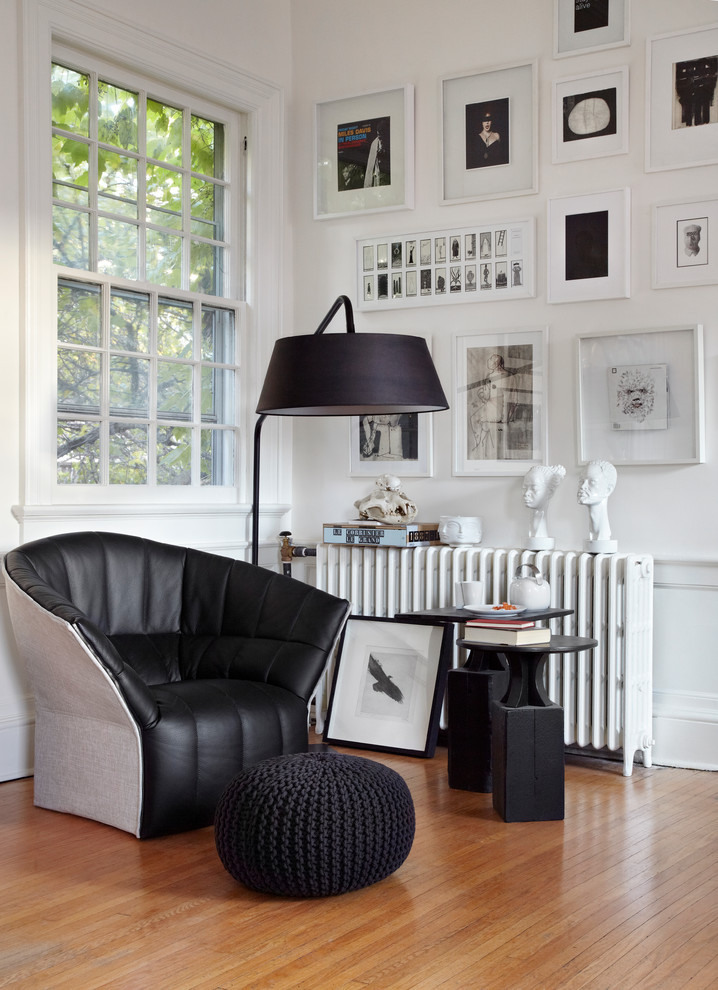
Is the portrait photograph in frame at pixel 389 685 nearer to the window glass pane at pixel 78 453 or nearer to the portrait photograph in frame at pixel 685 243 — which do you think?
the window glass pane at pixel 78 453

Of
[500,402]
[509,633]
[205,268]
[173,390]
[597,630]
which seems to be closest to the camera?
[509,633]

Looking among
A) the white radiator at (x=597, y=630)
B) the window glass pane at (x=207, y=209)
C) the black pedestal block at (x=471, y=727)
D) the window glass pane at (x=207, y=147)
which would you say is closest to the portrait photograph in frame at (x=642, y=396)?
the white radiator at (x=597, y=630)

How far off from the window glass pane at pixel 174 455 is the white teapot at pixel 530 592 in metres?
1.67

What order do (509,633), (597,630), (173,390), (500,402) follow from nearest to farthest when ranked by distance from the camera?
(509,633), (597,630), (500,402), (173,390)

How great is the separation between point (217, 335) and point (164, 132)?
0.95m

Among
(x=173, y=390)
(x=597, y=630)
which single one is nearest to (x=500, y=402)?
(x=597, y=630)

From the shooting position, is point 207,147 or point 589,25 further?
→ point 207,147

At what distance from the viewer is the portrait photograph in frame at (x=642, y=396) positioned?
4.32 m

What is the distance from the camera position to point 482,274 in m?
4.83

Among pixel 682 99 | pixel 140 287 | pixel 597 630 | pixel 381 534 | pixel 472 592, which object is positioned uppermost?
pixel 682 99

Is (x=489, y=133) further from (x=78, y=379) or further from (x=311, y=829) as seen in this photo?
(x=311, y=829)

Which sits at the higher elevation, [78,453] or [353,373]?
[353,373]

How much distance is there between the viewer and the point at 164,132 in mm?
4875

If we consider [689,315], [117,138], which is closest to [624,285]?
[689,315]
